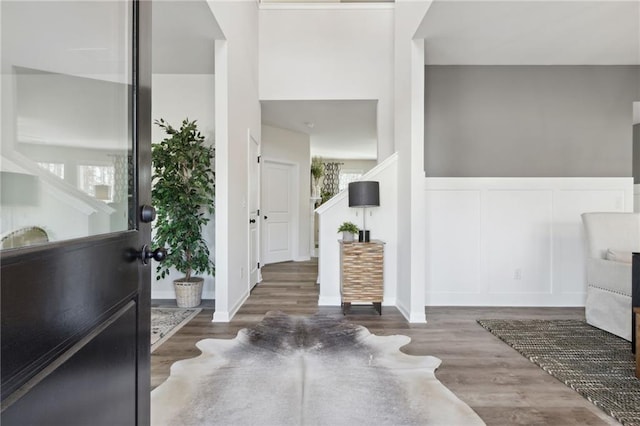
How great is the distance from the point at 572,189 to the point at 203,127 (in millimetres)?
4183

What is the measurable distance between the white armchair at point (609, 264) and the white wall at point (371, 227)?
1740 mm

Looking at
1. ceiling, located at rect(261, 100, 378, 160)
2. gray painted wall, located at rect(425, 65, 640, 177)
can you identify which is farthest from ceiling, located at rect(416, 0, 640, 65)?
ceiling, located at rect(261, 100, 378, 160)

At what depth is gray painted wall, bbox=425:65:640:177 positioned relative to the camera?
3840 mm

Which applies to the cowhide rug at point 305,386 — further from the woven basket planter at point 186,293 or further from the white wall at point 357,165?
the white wall at point 357,165

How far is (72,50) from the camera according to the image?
2.41ft

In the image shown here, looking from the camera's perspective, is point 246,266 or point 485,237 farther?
point 246,266

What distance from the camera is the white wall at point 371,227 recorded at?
3.82m

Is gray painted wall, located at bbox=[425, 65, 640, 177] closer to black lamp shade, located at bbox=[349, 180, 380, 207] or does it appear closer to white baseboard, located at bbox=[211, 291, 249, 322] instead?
black lamp shade, located at bbox=[349, 180, 380, 207]

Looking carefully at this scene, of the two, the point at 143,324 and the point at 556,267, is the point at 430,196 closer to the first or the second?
the point at 556,267

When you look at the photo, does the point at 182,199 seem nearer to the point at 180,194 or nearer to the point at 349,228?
the point at 180,194

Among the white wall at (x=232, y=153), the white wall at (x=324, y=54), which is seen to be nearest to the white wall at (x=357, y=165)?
the white wall at (x=324, y=54)

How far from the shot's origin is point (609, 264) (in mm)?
2887

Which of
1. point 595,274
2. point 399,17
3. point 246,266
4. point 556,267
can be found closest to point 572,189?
point 556,267

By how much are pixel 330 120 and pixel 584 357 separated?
15.0 ft
